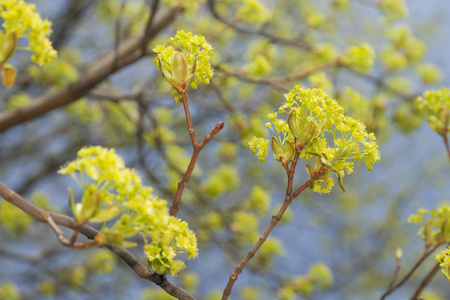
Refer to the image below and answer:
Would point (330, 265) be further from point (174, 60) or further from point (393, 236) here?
point (174, 60)

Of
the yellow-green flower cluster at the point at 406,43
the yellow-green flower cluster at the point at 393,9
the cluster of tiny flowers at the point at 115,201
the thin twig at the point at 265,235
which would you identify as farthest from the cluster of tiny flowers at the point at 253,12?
the cluster of tiny flowers at the point at 115,201

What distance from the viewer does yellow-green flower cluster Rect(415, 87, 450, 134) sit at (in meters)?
1.72

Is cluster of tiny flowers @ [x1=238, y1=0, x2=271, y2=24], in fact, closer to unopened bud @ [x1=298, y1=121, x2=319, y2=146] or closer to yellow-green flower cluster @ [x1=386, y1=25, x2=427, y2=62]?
yellow-green flower cluster @ [x1=386, y1=25, x2=427, y2=62]

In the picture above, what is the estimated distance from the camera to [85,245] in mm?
1018

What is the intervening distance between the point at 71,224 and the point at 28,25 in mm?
602

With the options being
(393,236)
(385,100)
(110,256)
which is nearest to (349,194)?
(393,236)

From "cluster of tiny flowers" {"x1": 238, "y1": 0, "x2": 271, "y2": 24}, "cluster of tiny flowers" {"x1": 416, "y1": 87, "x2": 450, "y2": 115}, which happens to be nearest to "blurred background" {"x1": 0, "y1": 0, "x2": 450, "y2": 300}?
"cluster of tiny flowers" {"x1": 238, "y1": 0, "x2": 271, "y2": 24}

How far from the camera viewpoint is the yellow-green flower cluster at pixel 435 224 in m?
1.59

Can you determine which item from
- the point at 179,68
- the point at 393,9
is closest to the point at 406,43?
the point at 393,9

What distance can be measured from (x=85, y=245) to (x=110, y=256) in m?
4.12

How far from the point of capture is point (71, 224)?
1.10 meters

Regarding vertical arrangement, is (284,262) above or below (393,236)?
below

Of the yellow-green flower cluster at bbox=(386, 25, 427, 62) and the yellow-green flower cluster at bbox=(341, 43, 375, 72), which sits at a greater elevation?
the yellow-green flower cluster at bbox=(386, 25, 427, 62)

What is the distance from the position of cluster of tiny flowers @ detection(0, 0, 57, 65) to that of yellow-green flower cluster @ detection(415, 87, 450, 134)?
4.44 ft
